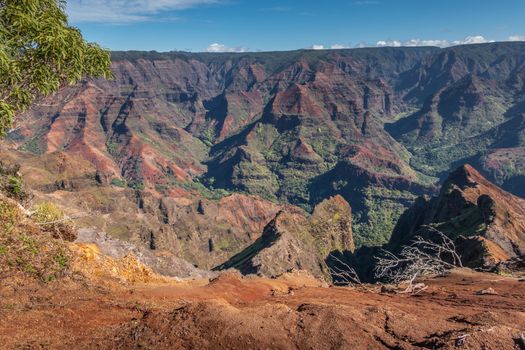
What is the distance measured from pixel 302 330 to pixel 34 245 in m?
13.4

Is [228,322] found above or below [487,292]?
above

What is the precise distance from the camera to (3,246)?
721 inches

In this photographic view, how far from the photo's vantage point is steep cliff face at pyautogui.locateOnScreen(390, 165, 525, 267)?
61.3 m

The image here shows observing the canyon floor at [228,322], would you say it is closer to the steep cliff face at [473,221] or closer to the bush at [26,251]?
the bush at [26,251]

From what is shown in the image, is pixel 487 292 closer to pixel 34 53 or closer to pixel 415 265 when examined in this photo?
pixel 415 265

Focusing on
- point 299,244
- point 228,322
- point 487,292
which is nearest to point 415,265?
point 487,292

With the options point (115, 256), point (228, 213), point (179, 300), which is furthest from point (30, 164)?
point (179, 300)

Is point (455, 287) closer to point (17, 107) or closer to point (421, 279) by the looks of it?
point (421, 279)

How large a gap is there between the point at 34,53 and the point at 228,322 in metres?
12.2

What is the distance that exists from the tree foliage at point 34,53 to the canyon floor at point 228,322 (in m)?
7.43

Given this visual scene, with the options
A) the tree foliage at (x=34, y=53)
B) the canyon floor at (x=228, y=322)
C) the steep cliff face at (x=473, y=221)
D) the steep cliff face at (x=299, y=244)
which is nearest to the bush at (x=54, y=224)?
the canyon floor at (x=228, y=322)

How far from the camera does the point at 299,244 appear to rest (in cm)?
10144

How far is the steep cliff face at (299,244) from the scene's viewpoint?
8298 centimetres

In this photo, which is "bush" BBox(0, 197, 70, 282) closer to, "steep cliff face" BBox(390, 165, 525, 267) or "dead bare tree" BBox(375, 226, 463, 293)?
"dead bare tree" BBox(375, 226, 463, 293)
